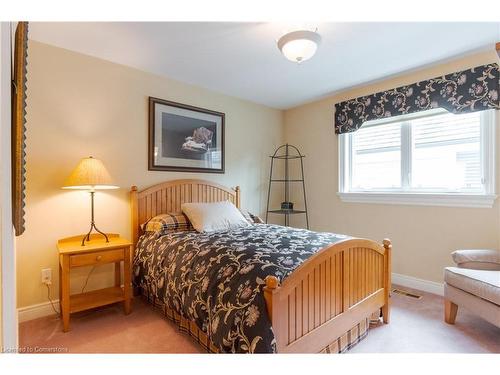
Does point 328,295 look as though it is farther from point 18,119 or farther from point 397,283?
point 397,283

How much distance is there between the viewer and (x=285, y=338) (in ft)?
4.40

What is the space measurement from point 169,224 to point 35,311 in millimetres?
1255

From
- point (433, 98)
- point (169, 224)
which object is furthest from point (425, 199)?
point (169, 224)

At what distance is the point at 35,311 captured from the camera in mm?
2176

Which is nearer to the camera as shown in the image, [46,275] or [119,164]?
[46,275]

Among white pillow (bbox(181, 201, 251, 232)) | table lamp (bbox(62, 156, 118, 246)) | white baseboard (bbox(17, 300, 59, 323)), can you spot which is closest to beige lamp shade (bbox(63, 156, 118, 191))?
table lamp (bbox(62, 156, 118, 246))

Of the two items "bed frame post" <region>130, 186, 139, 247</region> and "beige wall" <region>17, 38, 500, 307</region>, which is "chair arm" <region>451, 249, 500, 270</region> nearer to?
"beige wall" <region>17, 38, 500, 307</region>

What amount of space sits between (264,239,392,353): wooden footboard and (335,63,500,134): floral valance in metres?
1.55

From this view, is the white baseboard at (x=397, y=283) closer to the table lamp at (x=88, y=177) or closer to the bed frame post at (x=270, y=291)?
the table lamp at (x=88, y=177)

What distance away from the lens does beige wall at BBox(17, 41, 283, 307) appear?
7.13ft

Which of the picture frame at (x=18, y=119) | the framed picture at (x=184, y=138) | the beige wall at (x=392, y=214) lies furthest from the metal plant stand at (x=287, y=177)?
the picture frame at (x=18, y=119)

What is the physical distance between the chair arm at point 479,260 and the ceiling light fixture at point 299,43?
2058mm

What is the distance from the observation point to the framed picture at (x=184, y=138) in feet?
9.41
